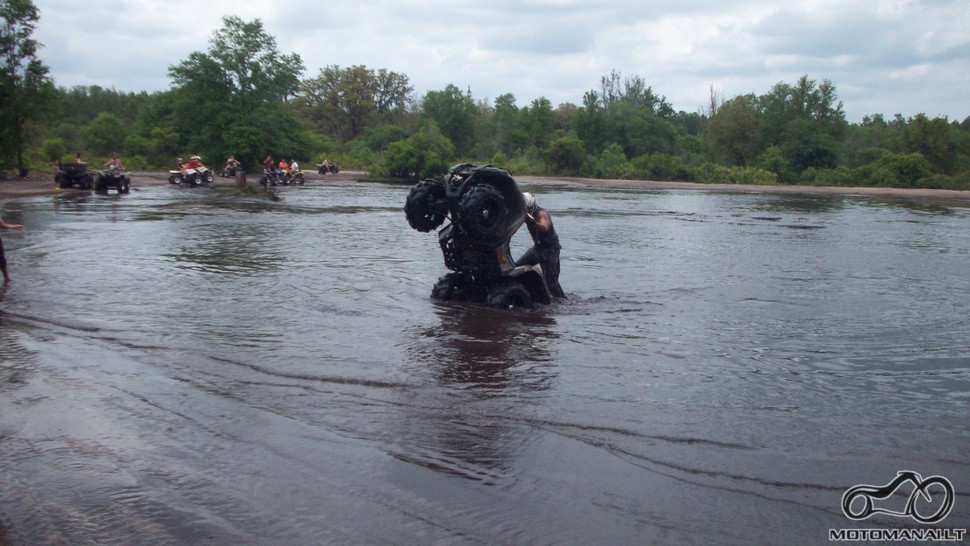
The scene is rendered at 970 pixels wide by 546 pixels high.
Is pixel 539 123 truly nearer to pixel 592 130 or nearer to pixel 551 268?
pixel 592 130

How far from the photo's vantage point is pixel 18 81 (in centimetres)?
3128

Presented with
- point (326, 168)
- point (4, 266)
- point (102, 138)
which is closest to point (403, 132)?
point (326, 168)

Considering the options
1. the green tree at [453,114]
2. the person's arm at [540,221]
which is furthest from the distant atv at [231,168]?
the person's arm at [540,221]

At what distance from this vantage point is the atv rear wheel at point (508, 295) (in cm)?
848

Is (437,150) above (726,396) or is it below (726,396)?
above

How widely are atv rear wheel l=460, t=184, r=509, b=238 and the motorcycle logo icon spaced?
14.6 feet

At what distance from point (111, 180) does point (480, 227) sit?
2647 centimetres

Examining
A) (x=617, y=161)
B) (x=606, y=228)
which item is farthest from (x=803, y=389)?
(x=617, y=161)

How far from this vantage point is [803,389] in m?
6.09

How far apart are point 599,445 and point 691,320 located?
464 cm

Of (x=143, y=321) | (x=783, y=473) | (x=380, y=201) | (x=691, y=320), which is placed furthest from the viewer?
(x=380, y=201)

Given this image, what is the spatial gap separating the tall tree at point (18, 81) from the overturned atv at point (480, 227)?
95.5ft

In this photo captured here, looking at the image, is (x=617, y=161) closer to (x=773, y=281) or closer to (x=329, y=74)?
(x=329, y=74)

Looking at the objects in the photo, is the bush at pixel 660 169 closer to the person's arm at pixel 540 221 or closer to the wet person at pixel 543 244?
the wet person at pixel 543 244
